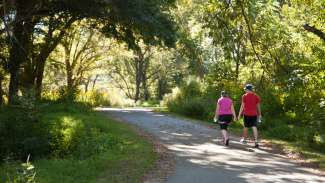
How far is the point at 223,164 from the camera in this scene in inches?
501

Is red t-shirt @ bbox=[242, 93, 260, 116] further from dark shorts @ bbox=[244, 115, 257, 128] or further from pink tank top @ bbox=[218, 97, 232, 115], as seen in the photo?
pink tank top @ bbox=[218, 97, 232, 115]

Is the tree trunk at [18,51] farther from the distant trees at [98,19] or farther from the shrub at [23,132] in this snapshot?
the shrub at [23,132]

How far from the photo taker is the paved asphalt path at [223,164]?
11.0m

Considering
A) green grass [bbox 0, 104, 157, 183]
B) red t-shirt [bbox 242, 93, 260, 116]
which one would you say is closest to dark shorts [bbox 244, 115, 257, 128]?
red t-shirt [bbox 242, 93, 260, 116]

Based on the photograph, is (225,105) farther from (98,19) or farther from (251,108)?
(98,19)

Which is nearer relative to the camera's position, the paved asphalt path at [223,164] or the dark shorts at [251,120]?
the paved asphalt path at [223,164]

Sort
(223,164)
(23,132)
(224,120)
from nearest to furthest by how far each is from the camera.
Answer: (223,164) → (23,132) → (224,120)

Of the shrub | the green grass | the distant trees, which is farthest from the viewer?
the distant trees

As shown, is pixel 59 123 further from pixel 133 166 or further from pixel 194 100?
pixel 194 100

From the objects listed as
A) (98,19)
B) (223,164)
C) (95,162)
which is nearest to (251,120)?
(223,164)

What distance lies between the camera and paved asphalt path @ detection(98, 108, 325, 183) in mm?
11000

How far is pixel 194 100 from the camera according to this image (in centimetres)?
Result: 3072

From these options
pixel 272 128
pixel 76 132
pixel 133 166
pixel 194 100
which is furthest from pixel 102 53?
pixel 133 166

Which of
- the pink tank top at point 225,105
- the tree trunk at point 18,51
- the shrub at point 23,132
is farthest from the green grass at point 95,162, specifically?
the tree trunk at point 18,51
